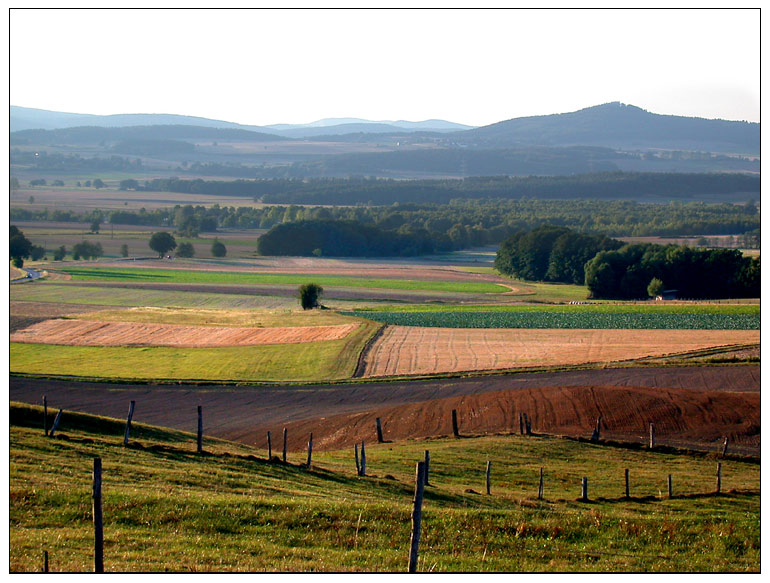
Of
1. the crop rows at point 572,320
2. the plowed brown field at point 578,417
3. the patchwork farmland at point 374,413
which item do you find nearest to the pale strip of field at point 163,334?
the patchwork farmland at point 374,413

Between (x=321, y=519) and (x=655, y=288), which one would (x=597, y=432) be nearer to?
(x=321, y=519)

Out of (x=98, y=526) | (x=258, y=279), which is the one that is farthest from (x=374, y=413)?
(x=258, y=279)

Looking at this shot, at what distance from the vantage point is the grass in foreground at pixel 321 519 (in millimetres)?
11188

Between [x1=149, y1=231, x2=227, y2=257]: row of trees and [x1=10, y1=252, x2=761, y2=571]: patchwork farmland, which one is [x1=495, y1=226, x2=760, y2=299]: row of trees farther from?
[x1=149, y1=231, x2=227, y2=257]: row of trees

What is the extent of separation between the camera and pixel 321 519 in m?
13.0

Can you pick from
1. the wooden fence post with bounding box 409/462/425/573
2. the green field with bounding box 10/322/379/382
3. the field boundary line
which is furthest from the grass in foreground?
the green field with bounding box 10/322/379/382

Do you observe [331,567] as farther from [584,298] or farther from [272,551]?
[584,298]

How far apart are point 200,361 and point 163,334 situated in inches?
367

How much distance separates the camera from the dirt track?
28938 millimetres

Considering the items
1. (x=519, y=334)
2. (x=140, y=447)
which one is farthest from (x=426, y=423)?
(x=519, y=334)

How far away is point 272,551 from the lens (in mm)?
11414

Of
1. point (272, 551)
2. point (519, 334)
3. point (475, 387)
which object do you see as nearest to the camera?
point (272, 551)

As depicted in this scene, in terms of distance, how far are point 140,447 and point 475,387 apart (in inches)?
794

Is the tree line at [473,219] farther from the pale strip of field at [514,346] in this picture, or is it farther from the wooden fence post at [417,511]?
the wooden fence post at [417,511]
